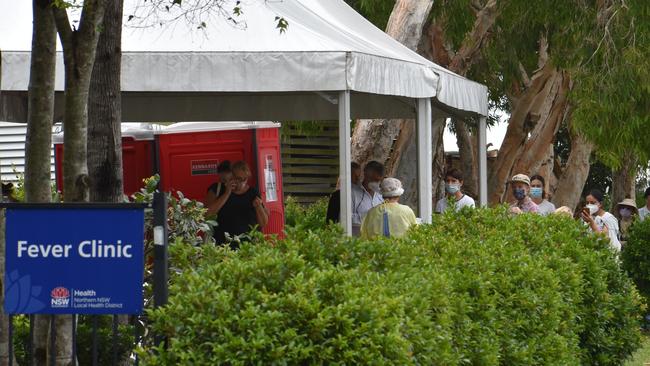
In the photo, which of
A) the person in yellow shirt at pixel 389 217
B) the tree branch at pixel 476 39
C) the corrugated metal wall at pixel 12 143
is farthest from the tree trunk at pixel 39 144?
the corrugated metal wall at pixel 12 143

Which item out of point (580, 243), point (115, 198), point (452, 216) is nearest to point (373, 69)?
point (452, 216)

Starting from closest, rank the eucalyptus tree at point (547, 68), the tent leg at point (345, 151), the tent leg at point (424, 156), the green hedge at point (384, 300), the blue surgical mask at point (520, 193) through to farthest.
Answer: the green hedge at point (384, 300) < the tent leg at point (345, 151) < the tent leg at point (424, 156) < the blue surgical mask at point (520, 193) < the eucalyptus tree at point (547, 68)

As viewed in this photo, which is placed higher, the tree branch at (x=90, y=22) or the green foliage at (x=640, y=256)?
the tree branch at (x=90, y=22)

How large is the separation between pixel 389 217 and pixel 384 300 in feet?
19.1

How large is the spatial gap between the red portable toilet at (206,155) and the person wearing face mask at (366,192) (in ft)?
3.07

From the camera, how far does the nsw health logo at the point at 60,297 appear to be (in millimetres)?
5418

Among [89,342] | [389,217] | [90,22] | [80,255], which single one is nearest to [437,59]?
[389,217]

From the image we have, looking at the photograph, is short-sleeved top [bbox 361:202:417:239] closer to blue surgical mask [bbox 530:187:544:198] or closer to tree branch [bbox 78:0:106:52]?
blue surgical mask [bbox 530:187:544:198]

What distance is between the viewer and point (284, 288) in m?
5.29

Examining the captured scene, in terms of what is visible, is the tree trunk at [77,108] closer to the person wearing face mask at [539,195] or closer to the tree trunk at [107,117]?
the tree trunk at [107,117]

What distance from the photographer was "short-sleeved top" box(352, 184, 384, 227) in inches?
538

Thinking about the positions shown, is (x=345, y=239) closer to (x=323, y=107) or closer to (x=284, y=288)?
(x=284, y=288)

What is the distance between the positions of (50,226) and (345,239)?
1.62 m

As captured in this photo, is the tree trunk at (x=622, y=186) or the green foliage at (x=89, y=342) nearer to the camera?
the green foliage at (x=89, y=342)
